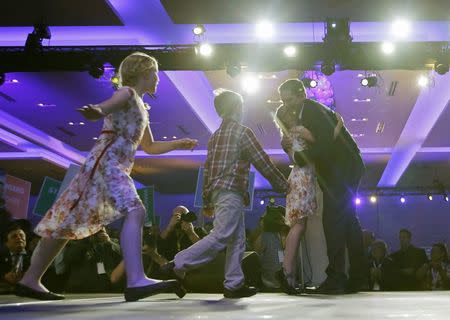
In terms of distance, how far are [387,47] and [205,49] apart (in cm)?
238

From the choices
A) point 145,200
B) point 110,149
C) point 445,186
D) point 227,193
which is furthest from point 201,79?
point 445,186

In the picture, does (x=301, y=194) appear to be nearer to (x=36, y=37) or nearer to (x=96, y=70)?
(x=96, y=70)

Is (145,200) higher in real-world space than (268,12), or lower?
lower

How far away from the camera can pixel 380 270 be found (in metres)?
6.12

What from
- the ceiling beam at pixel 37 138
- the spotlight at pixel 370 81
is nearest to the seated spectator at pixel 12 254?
the spotlight at pixel 370 81

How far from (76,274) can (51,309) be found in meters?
3.14

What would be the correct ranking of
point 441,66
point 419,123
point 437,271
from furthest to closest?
point 419,123, point 441,66, point 437,271

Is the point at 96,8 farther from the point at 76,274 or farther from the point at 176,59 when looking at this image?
the point at 76,274

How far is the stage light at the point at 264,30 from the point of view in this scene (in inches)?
277

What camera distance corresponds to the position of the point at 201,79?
29.9 ft

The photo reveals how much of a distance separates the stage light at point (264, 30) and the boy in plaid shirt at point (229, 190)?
4115 mm

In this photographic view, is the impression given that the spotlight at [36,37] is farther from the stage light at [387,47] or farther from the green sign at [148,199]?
the stage light at [387,47]

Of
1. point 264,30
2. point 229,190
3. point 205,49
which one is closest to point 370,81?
point 264,30

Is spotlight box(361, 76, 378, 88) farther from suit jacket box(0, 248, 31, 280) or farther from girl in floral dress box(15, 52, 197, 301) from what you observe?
girl in floral dress box(15, 52, 197, 301)
